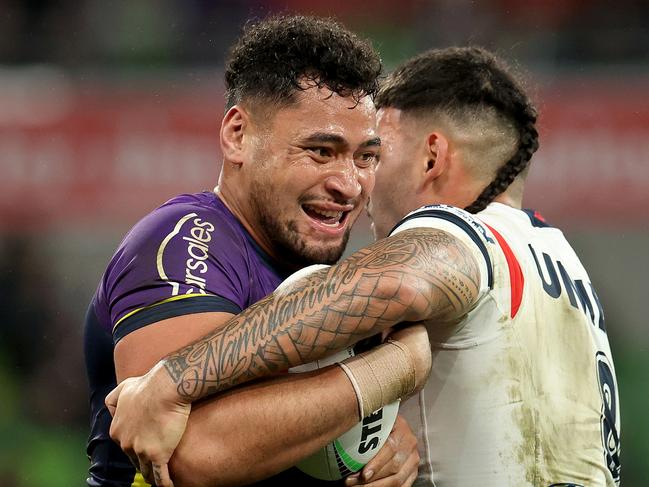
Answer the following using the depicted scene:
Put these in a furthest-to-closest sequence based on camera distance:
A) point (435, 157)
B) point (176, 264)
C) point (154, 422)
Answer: point (435, 157) < point (176, 264) < point (154, 422)

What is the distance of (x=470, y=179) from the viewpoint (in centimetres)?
336

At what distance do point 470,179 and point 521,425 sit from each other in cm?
97

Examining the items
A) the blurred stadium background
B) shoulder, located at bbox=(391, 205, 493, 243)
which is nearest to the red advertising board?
the blurred stadium background

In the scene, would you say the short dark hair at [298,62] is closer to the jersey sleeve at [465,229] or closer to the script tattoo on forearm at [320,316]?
the jersey sleeve at [465,229]

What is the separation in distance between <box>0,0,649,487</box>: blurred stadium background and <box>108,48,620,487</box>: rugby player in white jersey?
3.68 m

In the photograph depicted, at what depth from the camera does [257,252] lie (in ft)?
9.73

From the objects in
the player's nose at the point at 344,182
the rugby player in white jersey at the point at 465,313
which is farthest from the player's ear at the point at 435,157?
the player's nose at the point at 344,182

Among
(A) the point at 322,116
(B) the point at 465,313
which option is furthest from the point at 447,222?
(A) the point at 322,116

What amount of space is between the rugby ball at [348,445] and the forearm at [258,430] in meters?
0.11

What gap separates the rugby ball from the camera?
8.11 ft

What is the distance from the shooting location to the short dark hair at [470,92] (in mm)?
3457

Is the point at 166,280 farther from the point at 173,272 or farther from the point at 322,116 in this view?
the point at 322,116

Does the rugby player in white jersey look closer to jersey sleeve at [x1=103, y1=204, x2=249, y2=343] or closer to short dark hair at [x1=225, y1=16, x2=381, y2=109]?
jersey sleeve at [x1=103, y1=204, x2=249, y2=343]

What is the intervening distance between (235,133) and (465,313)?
0.97 meters
